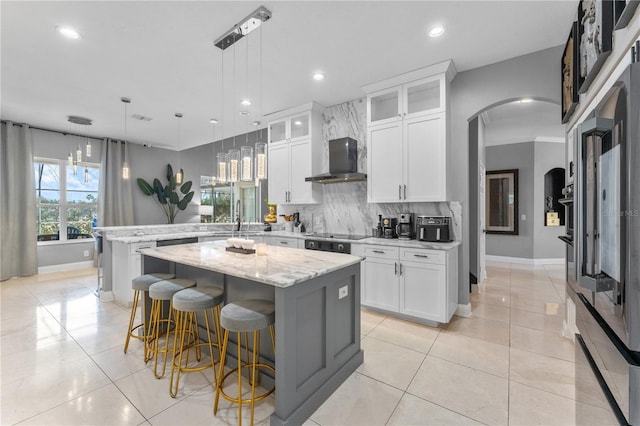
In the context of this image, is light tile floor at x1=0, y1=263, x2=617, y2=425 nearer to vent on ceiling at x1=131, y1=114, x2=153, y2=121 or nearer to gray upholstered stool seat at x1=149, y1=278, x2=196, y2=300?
gray upholstered stool seat at x1=149, y1=278, x2=196, y2=300

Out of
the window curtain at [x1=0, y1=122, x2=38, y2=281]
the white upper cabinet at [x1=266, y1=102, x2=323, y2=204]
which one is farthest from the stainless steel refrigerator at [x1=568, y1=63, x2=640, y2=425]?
the window curtain at [x1=0, y1=122, x2=38, y2=281]

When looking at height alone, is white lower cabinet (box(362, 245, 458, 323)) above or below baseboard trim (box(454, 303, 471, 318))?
above

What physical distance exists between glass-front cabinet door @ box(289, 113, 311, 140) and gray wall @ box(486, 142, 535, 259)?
16.4ft

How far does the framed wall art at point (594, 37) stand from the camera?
4.13 feet

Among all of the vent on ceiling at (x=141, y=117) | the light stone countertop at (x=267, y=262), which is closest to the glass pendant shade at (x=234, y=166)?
the light stone countertop at (x=267, y=262)

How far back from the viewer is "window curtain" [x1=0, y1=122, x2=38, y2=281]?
5.29 metres

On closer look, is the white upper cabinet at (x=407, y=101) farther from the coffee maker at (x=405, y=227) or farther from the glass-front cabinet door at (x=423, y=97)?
the coffee maker at (x=405, y=227)

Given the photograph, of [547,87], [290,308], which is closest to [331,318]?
[290,308]

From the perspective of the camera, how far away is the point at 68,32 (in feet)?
8.79

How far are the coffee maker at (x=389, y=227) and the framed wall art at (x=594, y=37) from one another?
7.98 feet

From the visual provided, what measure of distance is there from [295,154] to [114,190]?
4.99 meters

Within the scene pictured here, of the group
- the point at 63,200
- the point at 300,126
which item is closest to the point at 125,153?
the point at 63,200

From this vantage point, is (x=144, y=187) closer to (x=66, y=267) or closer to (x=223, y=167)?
(x=66, y=267)

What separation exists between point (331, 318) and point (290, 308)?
0.49 m
